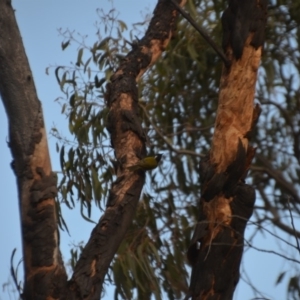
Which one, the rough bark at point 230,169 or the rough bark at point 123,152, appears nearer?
the rough bark at point 123,152

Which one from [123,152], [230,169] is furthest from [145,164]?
[230,169]

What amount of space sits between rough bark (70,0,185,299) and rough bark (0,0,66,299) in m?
0.08

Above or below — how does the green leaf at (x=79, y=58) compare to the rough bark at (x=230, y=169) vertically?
above

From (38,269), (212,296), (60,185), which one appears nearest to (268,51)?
(60,185)

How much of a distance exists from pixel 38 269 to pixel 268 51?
2819 millimetres

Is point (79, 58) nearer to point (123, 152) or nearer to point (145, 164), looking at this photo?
point (123, 152)

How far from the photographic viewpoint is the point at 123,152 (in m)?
2.62

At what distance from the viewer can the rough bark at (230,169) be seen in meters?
2.52

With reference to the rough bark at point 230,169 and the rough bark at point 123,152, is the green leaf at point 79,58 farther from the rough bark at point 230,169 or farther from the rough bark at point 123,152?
the rough bark at point 230,169

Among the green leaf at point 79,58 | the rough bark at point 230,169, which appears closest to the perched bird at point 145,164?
the rough bark at point 230,169

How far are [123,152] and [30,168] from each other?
46cm

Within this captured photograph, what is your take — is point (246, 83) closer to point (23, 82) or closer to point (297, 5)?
point (23, 82)

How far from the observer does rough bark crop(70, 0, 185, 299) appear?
221cm

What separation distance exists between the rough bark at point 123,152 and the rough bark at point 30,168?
0.08 meters
